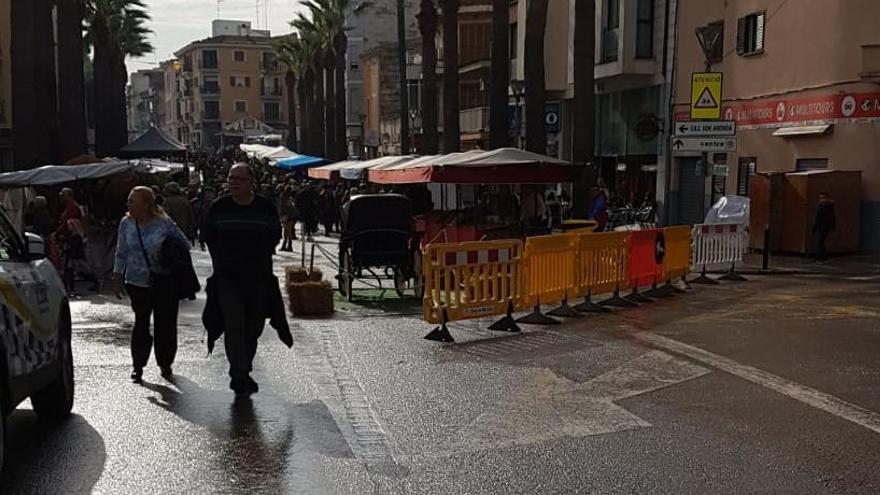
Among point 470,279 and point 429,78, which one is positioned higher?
point 429,78

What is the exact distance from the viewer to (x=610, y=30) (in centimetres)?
3444

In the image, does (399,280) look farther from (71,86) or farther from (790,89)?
(71,86)

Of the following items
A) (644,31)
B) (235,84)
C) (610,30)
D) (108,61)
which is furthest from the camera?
(235,84)

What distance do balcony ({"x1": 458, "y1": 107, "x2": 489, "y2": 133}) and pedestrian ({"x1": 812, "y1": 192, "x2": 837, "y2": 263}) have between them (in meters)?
28.7

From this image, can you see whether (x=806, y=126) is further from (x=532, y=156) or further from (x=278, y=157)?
(x=278, y=157)

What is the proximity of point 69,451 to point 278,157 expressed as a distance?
38.0 meters

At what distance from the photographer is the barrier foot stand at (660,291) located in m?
15.2

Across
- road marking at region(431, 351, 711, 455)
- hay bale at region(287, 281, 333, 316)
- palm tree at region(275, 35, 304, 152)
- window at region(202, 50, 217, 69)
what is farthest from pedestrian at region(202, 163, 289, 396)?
window at region(202, 50, 217, 69)

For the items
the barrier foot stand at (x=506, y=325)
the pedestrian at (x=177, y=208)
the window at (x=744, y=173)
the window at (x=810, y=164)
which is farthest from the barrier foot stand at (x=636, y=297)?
the window at (x=744, y=173)

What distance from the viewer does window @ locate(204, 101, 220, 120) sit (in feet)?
419

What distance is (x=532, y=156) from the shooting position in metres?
17.8

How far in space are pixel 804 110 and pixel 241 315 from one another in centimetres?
1921

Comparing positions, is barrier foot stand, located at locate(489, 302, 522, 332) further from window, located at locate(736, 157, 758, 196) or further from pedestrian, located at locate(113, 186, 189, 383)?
window, located at locate(736, 157, 758, 196)

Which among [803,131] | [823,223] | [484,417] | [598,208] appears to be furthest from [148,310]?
[803,131]
